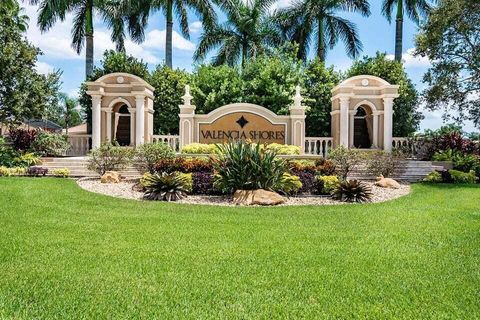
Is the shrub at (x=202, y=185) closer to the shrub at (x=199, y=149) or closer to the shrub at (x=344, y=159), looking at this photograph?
the shrub at (x=199, y=149)

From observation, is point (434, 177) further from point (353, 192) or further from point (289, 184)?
point (289, 184)

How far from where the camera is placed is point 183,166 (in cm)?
1395

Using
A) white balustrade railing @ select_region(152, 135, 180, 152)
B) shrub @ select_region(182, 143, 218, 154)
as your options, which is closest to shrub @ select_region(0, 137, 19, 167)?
white balustrade railing @ select_region(152, 135, 180, 152)

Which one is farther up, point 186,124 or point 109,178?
point 186,124

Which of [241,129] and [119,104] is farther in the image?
[119,104]

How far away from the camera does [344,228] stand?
7.45 m

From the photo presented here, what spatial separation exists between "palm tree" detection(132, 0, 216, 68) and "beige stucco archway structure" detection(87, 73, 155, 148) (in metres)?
8.72

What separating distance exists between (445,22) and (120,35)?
816 inches

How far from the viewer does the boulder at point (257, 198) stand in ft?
35.6

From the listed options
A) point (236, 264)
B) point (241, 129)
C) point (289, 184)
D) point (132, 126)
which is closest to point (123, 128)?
point (132, 126)

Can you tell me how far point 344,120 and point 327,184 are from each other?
806 centimetres

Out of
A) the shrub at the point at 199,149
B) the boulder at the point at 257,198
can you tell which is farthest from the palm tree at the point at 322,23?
the boulder at the point at 257,198

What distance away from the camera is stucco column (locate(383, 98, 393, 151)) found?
19703mm

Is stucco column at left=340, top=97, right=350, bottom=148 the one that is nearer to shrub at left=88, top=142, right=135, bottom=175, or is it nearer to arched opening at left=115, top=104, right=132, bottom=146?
shrub at left=88, top=142, right=135, bottom=175
